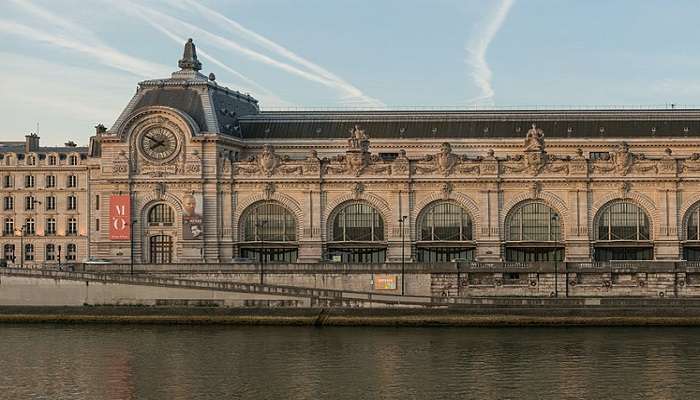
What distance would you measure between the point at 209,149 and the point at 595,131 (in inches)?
1259

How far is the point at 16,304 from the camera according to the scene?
81.6m

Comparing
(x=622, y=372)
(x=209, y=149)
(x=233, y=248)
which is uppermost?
(x=209, y=149)

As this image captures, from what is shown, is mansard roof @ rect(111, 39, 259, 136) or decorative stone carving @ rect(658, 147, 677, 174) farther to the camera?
mansard roof @ rect(111, 39, 259, 136)

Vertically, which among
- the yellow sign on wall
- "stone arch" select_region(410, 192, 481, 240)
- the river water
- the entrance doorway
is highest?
"stone arch" select_region(410, 192, 481, 240)

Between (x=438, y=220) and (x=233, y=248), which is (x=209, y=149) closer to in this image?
(x=233, y=248)

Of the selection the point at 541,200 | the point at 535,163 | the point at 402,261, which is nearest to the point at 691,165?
the point at 541,200

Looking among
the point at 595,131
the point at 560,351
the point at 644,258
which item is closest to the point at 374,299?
the point at 560,351

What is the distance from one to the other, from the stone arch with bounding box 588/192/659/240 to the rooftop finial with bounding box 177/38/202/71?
36.6 metres

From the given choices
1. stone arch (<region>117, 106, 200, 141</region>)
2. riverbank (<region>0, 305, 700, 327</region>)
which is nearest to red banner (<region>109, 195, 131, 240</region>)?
stone arch (<region>117, 106, 200, 141</region>)

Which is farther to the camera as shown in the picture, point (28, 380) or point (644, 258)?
point (644, 258)

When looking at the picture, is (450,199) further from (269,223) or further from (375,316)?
(375,316)

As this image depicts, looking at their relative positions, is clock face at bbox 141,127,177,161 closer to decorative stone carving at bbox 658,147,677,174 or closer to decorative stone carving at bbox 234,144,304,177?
decorative stone carving at bbox 234,144,304,177

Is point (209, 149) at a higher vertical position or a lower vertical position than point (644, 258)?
higher

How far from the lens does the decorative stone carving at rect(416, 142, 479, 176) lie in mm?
98438
